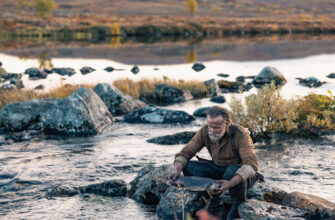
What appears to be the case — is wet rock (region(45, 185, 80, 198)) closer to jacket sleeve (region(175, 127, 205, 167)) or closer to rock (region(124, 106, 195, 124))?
jacket sleeve (region(175, 127, 205, 167))

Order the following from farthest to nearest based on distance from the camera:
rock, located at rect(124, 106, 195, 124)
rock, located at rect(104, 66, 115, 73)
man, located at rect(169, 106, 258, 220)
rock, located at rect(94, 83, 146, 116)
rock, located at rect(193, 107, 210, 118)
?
rock, located at rect(104, 66, 115, 73)
rock, located at rect(94, 83, 146, 116)
rock, located at rect(193, 107, 210, 118)
rock, located at rect(124, 106, 195, 124)
man, located at rect(169, 106, 258, 220)

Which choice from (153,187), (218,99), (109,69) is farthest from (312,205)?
(109,69)

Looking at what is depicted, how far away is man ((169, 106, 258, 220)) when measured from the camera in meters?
6.85

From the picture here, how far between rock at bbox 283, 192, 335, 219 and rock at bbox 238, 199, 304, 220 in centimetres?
22

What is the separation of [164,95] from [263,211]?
14.3 m

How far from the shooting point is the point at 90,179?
33.9ft

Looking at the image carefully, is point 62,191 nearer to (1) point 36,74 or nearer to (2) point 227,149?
(2) point 227,149

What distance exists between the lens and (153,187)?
28.7ft

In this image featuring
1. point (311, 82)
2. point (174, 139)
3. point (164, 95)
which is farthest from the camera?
point (311, 82)

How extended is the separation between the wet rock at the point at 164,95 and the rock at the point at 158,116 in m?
3.67

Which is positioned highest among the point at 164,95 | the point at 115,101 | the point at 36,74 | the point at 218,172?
the point at 218,172

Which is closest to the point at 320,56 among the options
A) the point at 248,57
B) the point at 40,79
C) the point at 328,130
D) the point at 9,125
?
the point at 248,57

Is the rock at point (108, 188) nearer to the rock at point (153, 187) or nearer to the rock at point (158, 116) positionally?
the rock at point (153, 187)

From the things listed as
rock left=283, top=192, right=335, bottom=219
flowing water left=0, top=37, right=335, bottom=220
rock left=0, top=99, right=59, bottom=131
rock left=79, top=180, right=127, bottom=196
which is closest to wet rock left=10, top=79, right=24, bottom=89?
rock left=0, top=99, right=59, bottom=131
